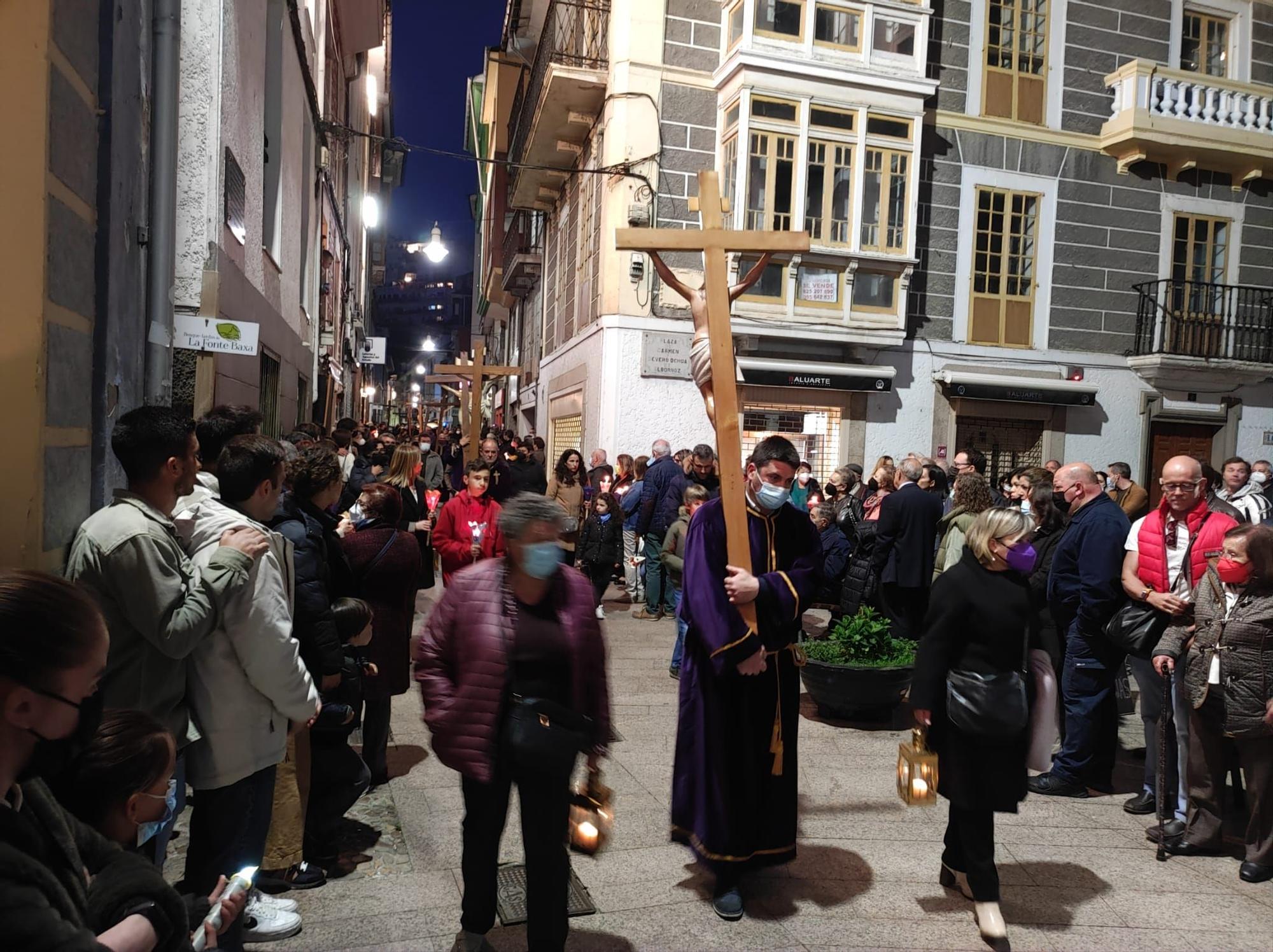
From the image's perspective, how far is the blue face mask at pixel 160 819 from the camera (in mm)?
2072

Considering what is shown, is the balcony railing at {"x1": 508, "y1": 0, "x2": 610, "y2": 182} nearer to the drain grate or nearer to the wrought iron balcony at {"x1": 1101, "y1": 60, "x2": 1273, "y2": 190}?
the wrought iron balcony at {"x1": 1101, "y1": 60, "x2": 1273, "y2": 190}

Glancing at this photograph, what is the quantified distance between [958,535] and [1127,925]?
3476 millimetres

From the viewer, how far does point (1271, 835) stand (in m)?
4.52

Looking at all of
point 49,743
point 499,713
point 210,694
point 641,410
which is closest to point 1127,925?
point 499,713

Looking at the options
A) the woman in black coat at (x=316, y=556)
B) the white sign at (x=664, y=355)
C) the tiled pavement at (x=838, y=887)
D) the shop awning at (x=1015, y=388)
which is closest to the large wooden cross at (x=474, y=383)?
the white sign at (x=664, y=355)

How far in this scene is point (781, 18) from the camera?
14492mm

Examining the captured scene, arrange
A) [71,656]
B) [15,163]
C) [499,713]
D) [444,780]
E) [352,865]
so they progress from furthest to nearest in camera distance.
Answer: [444,780]
[352,865]
[15,163]
[499,713]
[71,656]

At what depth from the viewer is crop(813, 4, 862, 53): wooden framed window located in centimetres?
1478

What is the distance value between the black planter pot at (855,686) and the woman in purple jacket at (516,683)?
380cm

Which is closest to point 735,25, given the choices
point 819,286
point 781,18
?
point 781,18

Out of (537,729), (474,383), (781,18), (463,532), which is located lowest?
(537,729)

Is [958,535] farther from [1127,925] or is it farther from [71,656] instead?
[71,656]

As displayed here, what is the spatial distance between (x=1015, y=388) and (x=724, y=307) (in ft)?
42.6

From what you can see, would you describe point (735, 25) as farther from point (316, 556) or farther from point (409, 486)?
point (316, 556)
